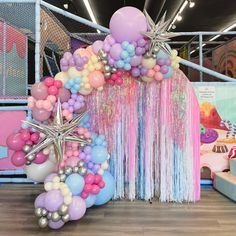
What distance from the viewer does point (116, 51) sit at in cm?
279

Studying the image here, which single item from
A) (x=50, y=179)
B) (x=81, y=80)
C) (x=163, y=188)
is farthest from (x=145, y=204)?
(x=81, y=80)

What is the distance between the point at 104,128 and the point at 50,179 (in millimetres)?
802

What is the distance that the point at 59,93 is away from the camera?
283 centimetres

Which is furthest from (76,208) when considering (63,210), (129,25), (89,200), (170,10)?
(170,10)

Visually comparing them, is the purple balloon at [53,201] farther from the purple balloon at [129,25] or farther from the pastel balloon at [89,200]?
the purple balloon at [129,25]

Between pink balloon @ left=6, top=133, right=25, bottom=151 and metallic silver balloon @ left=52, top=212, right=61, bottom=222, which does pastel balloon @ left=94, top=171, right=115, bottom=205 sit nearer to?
metallic silver balloon @ left=52, top=212, right=61, bottom=222

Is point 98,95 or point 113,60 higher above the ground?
point 113,60

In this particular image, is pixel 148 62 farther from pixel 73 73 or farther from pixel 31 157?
pixel 31 157

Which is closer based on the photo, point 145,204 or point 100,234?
point 100,234

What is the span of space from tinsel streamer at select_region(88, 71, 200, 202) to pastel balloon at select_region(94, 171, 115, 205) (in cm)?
25

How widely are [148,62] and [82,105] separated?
28.9 inches

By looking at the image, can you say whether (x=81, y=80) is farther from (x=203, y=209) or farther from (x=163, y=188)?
(x=203, y=209)

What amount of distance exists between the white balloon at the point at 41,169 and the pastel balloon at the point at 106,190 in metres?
0.48

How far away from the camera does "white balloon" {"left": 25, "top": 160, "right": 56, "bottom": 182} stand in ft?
9.39
